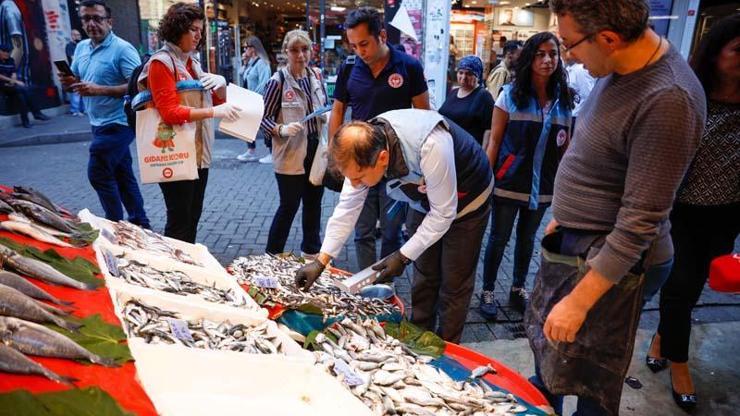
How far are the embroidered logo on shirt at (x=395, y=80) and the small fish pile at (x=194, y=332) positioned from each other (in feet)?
7.12

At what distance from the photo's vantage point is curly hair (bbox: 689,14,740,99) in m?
2.69

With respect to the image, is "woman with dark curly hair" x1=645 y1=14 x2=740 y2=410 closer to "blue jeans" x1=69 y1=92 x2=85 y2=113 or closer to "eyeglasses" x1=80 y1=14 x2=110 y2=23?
"eyeglasses" x1=80 y1=14 x2=110 y2=23

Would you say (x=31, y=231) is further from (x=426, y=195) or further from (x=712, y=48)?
(x=712, y=48)

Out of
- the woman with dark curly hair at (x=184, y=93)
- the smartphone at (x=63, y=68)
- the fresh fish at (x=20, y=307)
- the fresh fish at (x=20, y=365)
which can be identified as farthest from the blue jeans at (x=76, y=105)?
the fresh fish at (x=20, y=365)

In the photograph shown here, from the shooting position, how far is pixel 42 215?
2.77 metres

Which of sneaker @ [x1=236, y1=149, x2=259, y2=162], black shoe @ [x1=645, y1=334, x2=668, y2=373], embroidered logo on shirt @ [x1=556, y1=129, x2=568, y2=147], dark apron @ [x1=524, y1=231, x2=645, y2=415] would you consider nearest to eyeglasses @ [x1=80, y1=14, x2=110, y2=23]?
embroidered logo on shirt @ [x1=556, y1=129, x2=568, y2=147]

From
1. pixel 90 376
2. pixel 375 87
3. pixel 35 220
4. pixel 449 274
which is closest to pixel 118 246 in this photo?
pixel 35 220

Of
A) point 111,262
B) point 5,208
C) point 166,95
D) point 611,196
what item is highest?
point 166,95

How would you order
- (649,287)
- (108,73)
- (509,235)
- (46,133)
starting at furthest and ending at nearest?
(46,133) < (108,73) < (509,235) < (649,287)

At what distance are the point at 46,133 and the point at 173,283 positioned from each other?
10.5m

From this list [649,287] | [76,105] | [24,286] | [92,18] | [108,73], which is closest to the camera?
[24,286]

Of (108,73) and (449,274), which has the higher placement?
(108,73)

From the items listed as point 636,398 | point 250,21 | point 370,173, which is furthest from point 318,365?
point 250,21

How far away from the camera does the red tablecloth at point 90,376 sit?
1.49 meters
